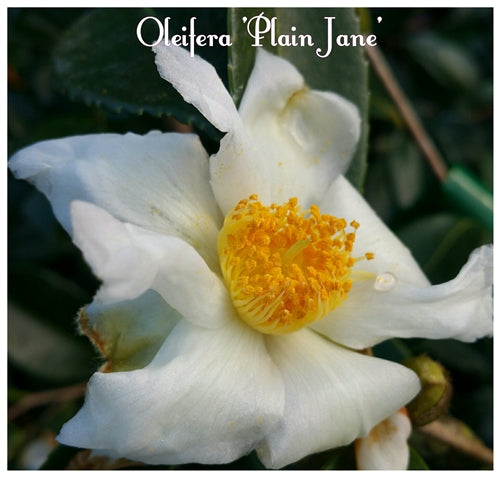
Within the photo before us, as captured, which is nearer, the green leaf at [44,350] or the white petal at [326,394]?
the white petal at [326,394]

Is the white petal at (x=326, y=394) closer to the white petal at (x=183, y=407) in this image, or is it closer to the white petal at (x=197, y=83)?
the white petal at (x=183, y=407)

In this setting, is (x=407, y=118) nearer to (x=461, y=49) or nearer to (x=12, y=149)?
(x=461, y=49)

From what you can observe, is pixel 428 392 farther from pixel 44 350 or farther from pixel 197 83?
pixel 44 350

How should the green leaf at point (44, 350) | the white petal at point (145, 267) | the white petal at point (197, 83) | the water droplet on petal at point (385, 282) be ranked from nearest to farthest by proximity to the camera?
the white petal at point (145, 267) → the white petal at point (197, 83) → the water droplet on petal at point (385, 282) → the green leaf at point (44, 350)

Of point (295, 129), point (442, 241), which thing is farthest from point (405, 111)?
point (295, 129)

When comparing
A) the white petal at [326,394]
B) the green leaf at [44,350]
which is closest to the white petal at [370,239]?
the white petal at [326,394]

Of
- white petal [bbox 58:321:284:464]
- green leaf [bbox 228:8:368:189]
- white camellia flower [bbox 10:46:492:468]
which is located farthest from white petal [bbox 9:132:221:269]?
green leaf [bbox 228:8:368:189]
